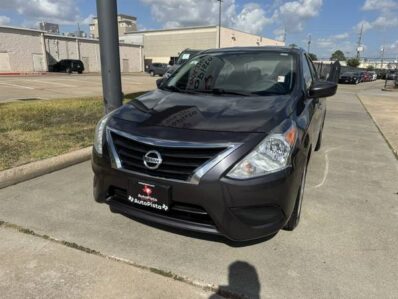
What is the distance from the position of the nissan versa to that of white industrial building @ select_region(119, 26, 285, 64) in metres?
67.3

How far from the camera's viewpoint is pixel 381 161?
5633 millimetres

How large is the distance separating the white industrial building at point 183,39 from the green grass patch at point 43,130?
61383 millimetres

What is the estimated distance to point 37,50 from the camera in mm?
40281

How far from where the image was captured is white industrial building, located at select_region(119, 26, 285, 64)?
70.3 metres

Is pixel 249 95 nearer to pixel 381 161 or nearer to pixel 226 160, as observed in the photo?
pixel 226 160

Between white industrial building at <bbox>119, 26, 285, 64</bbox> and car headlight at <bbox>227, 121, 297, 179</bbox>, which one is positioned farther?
white industrial building at <bbox>119, 26, 285, 64</bbox>

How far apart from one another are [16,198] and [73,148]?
1.57m

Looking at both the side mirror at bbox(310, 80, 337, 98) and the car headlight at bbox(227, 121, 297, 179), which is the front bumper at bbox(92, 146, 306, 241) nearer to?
the car headlight at bbox(227, 121, 297, 179)

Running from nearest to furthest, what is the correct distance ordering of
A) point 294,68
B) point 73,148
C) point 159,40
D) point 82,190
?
1. point 294,68
2. point 82,190
3. point 73,148
4. point 159,40

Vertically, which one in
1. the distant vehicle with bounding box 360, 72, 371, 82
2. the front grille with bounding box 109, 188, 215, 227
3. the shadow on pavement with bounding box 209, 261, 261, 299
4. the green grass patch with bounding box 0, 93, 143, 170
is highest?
the front grille with bounding box 109, 188, 215, 227

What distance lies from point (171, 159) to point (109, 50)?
355 centimetres

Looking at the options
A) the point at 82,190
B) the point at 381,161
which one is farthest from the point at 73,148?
the point at 381,161

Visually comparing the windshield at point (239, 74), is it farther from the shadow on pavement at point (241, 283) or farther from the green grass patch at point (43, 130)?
the green grass patch at point (43, 130)

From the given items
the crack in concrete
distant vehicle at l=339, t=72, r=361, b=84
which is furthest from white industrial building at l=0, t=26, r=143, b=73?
the crack in concrete
